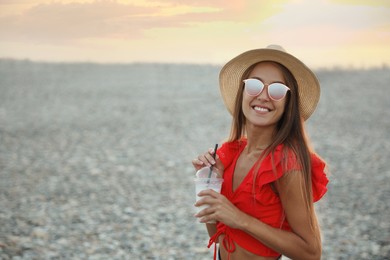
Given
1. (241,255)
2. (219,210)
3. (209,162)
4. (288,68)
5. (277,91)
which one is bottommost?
(241,255)

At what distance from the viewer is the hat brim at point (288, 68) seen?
288cm

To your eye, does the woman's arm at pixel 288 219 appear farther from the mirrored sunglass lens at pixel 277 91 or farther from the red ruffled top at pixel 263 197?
the mirrored sunglass lens at pixel 277 91

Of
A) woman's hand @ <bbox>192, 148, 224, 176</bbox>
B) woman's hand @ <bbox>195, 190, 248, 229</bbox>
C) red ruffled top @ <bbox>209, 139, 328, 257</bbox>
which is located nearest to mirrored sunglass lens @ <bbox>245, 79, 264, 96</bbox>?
red ruffled top @ <bbox>209, 139, 328, 257</bbox>

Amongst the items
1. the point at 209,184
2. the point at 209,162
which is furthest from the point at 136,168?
the point at 209,184

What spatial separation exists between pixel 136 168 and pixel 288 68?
8119 mm

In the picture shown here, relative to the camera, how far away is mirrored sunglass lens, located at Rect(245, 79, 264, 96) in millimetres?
2863

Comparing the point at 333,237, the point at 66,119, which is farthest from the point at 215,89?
the point at 333,237

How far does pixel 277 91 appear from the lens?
284cm

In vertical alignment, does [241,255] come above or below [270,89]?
below

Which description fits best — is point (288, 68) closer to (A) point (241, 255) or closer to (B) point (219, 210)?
(B) point (219, 210)

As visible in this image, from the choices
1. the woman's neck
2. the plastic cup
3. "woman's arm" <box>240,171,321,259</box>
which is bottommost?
"woman's arm" <box>240,171,321,259</box>

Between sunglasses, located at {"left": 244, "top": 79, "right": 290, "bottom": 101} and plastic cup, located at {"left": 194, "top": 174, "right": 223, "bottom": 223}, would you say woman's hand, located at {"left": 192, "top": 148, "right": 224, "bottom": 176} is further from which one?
sunglasses, located at {"left": 244, "top": 79, "right": 290, "bottom": 101}

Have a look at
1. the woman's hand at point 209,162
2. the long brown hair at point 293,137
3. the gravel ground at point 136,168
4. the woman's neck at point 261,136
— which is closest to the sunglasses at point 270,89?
the long brown hair at point 293,137

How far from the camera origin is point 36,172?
404 inches
